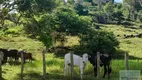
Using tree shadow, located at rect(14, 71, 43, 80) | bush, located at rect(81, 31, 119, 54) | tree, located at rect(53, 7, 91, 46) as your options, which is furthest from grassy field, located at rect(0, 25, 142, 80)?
tree, located at rect(53, 7, 91, 46)

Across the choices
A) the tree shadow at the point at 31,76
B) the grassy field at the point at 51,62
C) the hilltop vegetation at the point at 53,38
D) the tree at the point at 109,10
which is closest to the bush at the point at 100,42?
the hilltop vegetation at the point at 53,38

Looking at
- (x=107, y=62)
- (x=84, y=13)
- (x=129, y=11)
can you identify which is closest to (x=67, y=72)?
(x=107, y=62)

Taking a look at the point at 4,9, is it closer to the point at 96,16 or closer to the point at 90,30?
the point at 90,30

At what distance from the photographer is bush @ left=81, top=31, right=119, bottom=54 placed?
3478 cm

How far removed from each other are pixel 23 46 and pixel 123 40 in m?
17.2

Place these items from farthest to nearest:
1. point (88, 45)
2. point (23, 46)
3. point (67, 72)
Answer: point (23, 46) → point (88, 45) → point (67, 72)

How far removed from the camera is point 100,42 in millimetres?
35125

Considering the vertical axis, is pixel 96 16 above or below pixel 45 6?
below

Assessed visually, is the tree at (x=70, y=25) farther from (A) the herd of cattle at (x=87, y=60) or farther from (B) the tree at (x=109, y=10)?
(B) the tree at (x=109, y=10)

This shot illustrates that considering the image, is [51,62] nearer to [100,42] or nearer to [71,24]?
[100,42]

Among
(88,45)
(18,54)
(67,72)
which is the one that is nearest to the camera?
(67,72)

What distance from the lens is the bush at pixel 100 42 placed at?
34781 mm

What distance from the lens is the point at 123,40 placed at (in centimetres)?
4938

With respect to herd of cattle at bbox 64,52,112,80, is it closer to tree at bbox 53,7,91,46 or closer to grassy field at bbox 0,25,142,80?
grassy field at bbox 0,25,142,80
